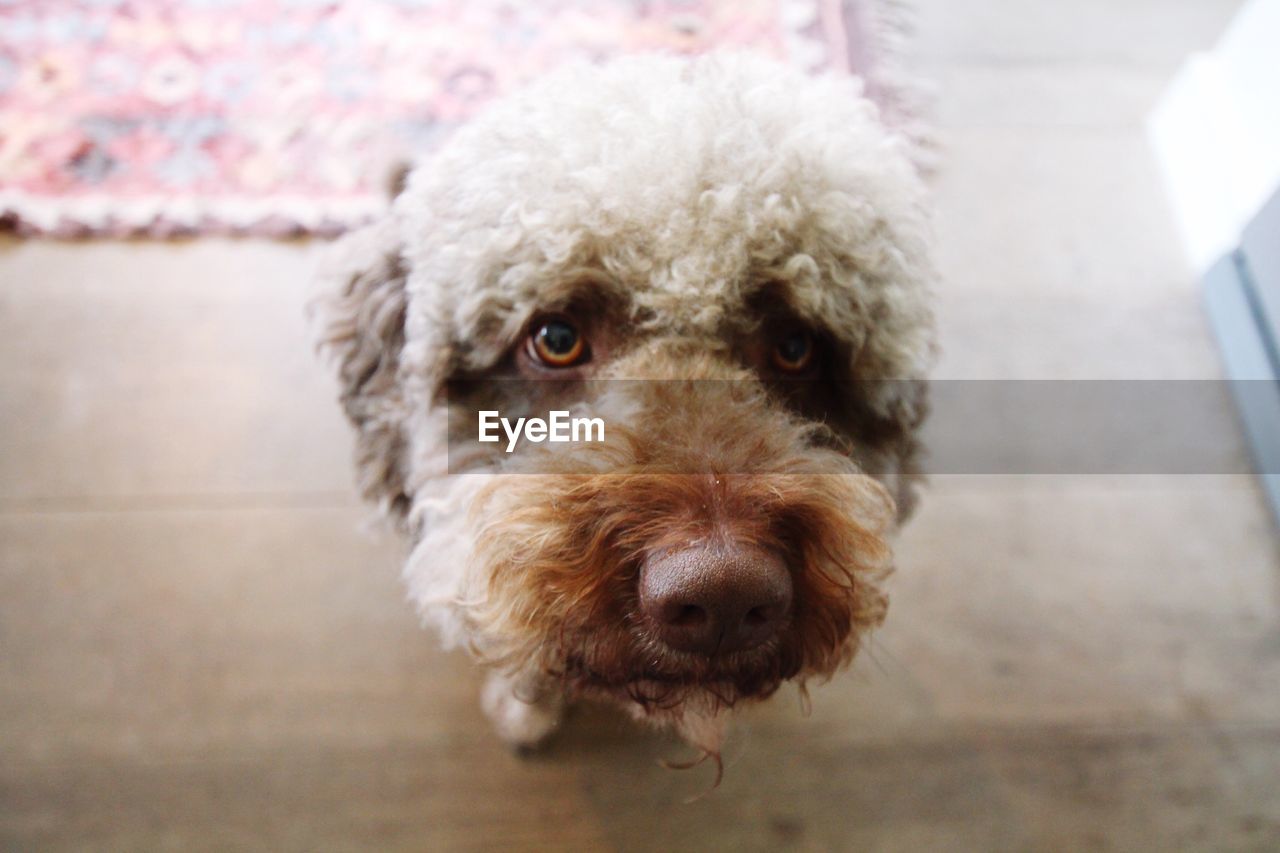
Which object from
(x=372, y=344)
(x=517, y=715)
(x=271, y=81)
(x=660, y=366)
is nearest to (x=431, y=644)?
(x=517, y=715)

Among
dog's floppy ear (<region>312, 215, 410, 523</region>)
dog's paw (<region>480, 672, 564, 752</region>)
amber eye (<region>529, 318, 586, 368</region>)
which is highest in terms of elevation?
amber eye (<region>529, 318, 586, 368</region>)

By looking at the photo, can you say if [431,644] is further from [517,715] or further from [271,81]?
[271,81]

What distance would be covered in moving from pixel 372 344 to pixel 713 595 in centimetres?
54

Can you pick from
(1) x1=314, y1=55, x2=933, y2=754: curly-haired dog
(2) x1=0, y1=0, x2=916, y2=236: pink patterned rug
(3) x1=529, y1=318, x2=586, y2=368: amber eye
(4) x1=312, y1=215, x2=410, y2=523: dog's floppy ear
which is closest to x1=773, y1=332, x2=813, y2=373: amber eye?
(1) x1=314, y1=55, x2=933, y2=754: curly-haired dog

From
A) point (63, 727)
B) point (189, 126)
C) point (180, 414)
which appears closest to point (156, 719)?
point (63, 727)

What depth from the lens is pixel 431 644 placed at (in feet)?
4.10

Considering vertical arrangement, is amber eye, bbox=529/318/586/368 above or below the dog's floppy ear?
above

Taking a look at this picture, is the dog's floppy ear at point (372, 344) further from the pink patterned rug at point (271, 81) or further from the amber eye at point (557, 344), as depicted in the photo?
the pink patterned rug at point (271, 81)

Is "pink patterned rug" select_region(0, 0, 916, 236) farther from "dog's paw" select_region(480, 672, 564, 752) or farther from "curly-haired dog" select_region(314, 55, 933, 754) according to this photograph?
"dog's paw" select_region(480, 672, 564, 752)

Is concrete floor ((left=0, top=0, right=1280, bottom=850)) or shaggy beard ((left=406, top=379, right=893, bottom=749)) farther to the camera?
concrete floor ((left=0, top=0, right=1280, bottom=850))

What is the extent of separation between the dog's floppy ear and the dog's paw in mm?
311

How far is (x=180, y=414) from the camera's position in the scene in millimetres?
1387

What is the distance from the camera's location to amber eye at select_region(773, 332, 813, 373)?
87cm

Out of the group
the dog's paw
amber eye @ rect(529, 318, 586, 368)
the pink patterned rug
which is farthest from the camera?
the pink patterned rug
